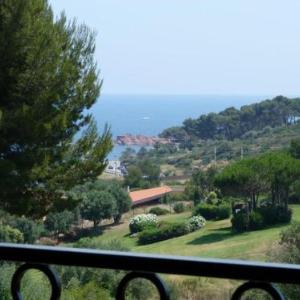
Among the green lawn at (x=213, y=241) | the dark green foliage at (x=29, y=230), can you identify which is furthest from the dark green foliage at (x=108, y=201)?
the dark green foliage at (x=29, y=230)

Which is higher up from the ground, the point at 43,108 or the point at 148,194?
the point at 43,108

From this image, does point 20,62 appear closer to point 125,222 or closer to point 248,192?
point 248,192

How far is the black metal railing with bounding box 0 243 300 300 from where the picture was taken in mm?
775

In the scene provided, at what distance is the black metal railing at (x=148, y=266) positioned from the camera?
775 millimetres

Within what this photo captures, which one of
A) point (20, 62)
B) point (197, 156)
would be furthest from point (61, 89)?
point (197, 156)

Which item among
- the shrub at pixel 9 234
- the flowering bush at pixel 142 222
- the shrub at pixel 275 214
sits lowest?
the flowering bush at pixel 142 222

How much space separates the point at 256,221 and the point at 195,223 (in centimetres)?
324

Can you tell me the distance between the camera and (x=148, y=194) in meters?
27.4

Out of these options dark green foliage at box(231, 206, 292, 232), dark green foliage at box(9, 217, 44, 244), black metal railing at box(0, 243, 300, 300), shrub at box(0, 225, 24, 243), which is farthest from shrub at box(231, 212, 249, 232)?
black metal railing at box(0, 243, 300, 300)

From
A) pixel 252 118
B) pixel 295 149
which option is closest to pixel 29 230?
pixel 295 149

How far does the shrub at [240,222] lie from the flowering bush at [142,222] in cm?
274

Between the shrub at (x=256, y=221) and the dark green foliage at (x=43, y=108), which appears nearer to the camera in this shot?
the dark green foliage at (x=43, y=108)

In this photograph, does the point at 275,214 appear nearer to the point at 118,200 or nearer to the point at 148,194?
the point at 118,200

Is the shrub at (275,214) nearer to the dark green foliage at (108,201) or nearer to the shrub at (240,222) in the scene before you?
the shrub at (240,222)
